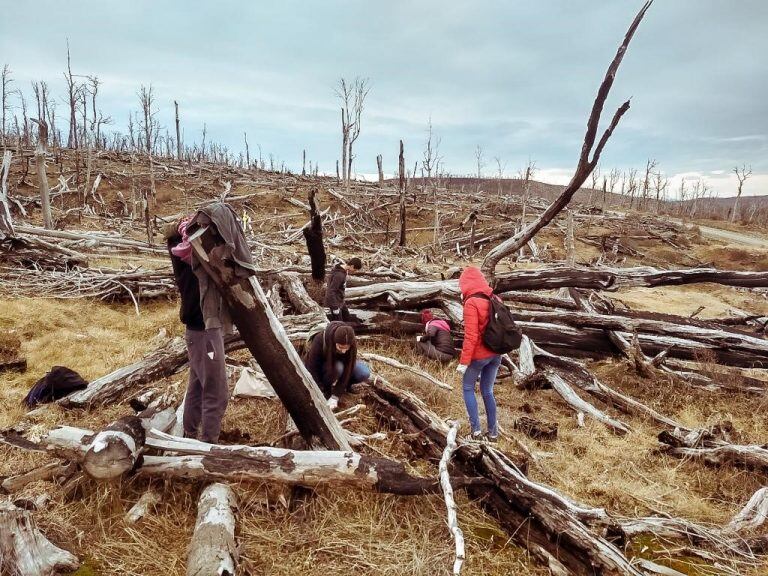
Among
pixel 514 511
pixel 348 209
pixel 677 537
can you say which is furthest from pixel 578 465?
pixel 348 209

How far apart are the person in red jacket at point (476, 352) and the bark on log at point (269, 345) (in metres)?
1.42

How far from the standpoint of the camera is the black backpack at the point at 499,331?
161 inches

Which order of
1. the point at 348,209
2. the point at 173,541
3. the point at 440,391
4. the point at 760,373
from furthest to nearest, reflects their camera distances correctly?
the point at 348,209
the point at 760,373
the point at 440,391
the point at 173,541

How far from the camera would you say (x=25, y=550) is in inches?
92.3

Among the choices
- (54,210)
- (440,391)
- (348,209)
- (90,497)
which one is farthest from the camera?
(348,209)

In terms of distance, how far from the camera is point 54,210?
790 inches

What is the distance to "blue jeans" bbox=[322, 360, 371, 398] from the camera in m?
4.32

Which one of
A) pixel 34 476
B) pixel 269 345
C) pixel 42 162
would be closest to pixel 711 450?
pixel 269 345

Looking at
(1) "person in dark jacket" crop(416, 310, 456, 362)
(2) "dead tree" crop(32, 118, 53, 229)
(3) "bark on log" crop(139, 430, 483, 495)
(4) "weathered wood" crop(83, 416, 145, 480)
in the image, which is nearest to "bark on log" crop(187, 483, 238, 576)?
(3) "bark on log" crop(139, 430, 483, 495)

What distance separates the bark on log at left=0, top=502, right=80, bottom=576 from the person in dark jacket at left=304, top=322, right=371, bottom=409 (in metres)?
2.10

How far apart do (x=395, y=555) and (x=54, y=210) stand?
76.1 ft

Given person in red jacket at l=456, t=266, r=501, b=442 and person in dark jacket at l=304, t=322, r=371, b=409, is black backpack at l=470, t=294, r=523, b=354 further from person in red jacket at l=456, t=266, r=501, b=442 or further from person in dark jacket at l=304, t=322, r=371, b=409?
person in dark jacket at l=304, t=322, r=371, b=409

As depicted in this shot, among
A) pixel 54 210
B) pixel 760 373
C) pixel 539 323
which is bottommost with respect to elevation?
pixel 760 373

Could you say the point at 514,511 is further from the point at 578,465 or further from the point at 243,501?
the point at 243,501
